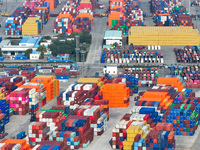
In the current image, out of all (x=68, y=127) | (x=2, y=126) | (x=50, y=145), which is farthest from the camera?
(x=2, y=126)

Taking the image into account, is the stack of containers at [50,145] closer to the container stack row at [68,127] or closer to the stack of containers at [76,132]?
the container stack row at [68,127]

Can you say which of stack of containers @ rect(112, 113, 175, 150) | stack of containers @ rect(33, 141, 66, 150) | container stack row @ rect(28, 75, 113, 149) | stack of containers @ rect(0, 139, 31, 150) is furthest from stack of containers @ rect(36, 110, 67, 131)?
stack of containers @ rect(0, 139, 31, 150)

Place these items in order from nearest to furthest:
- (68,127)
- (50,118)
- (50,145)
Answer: (50,145), (68,127), (50,118)

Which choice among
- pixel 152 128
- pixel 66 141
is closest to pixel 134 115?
pixel 152 128

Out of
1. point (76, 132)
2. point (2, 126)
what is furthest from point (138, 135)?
point (2, 126)

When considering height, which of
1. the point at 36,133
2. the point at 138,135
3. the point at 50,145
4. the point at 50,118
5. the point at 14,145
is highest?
the point at 50,118

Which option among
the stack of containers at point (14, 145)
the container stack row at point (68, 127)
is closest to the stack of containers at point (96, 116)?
the container stack row at point (68, 127)

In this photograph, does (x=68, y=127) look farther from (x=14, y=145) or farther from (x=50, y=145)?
(x=14, y=145)

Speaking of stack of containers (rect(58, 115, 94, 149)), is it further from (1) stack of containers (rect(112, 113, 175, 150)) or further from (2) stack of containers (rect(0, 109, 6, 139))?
(2) stack of containers (rect(0, 109, 6, 139))

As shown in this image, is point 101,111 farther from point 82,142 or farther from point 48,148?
point 48,148

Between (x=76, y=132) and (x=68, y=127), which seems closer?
(x=68, y=127)

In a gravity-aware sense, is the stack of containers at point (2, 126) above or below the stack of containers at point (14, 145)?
below
